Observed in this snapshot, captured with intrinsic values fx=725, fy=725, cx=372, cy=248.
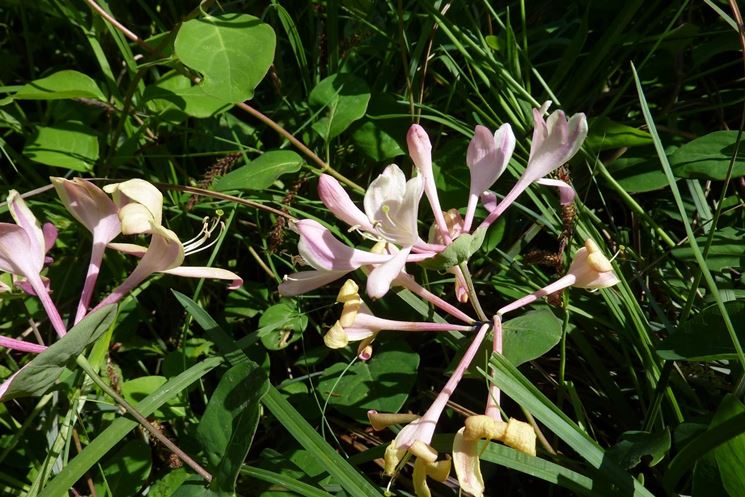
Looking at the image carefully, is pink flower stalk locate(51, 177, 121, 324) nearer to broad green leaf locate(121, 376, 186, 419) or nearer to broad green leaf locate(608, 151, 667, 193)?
broad green leaf locate(121, 376, 186, 419)

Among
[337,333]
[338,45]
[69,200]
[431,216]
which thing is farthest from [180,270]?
[338,45]

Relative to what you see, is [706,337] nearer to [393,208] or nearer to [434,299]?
[434,299]

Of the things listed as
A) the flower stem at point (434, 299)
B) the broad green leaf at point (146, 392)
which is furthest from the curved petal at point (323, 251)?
the broad green leaf at point (146, 392)

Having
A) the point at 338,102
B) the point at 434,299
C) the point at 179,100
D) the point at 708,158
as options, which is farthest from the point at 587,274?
the point at 179,100

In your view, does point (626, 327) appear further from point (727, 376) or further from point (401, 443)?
point (401, 443)

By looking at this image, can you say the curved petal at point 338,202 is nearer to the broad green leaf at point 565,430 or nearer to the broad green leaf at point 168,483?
the broad green leaf at point 565,430
